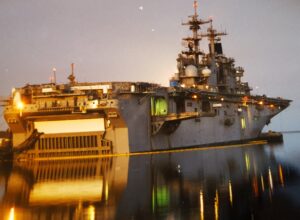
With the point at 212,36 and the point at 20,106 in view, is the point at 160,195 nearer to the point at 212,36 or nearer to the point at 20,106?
the point at 20,106

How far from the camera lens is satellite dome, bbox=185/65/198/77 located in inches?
1748

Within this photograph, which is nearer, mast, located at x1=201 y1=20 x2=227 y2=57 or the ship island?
the ship island

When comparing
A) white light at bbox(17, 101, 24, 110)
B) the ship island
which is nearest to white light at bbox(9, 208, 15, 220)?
the ship island

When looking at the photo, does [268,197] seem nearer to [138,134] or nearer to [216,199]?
[216,199]

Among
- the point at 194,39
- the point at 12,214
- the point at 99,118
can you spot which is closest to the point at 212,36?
the point at 194,39

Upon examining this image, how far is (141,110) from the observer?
33.7m

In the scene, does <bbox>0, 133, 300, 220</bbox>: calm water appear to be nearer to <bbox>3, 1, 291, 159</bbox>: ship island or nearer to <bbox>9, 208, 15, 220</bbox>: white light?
<bbox>9, 208, 15, 220</bbox>: white light

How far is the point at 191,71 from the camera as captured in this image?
44438 millimetres

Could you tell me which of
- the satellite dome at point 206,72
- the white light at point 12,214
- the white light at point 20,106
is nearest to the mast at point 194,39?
the satellite dome at point 206,72

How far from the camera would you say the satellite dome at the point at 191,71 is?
146 ft

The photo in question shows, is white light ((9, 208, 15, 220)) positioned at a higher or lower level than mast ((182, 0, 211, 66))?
lower

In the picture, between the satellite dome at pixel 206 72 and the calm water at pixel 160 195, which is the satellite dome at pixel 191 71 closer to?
the satellite dome at pixel 206 72

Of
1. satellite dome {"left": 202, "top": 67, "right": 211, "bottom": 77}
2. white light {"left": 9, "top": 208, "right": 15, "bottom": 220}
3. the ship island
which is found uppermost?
satellite dome {"left": 202, "top": 67, "right": 211, "bottom": 77}

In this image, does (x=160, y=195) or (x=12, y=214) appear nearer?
(x=12, y=214)
